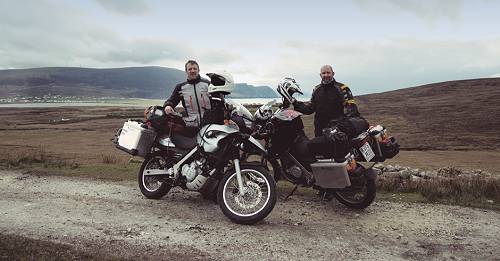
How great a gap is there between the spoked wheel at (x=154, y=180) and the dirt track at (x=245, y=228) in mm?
183

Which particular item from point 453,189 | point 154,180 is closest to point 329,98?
point 453,189

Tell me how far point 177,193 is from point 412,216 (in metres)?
4.52

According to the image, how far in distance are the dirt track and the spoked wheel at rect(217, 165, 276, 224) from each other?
0.69 feet

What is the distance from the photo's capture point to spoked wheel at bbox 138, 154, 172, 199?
8382mm

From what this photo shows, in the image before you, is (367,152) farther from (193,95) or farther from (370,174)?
(193,95)

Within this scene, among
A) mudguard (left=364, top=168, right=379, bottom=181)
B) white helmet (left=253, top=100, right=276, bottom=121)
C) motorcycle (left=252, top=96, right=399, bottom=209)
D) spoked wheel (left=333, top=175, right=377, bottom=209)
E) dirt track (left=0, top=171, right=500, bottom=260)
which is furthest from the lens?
white helmet (left=253, top=100, right=276, bottom=121)

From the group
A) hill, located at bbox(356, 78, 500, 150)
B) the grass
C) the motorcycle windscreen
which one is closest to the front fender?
the motorcycle windscreen

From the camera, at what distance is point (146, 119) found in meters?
8.50

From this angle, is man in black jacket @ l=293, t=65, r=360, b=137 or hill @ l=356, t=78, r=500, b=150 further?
hill @ l=356, t=78, r=500, b=150

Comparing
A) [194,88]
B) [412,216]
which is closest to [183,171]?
[194,88]

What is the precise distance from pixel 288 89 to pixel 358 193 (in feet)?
7.41

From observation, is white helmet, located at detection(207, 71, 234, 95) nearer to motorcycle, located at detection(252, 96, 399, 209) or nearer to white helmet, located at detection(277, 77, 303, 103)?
motorcycle, located at detection(252, 96, 399, 209)

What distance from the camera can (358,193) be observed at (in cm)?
786

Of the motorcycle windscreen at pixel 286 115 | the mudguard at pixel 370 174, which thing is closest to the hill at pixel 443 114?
the mudguard at pixel 370 174
